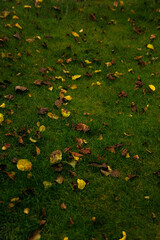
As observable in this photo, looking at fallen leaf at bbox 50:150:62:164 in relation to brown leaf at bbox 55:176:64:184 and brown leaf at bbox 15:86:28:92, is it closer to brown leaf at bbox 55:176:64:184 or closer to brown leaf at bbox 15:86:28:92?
brown leaf at bbox 55:176:64:184

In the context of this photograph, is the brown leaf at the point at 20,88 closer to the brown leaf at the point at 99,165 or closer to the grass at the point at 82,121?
the grass at the point at 82,121

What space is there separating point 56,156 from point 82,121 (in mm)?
756

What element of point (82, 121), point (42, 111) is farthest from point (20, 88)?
point (82, 121)

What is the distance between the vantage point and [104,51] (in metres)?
4.54

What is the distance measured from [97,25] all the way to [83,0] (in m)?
1.18

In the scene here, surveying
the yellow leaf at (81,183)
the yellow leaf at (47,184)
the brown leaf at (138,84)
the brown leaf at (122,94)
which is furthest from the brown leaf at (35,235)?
the brown leaf at (138,84)

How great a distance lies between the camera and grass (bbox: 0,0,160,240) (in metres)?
2.17

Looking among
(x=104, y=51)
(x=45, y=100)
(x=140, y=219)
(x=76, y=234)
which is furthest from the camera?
(x=104, y=51)

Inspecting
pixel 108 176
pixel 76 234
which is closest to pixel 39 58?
pixel 108 176

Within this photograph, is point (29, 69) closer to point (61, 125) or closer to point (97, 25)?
point (61, 125)

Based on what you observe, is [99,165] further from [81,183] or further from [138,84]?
[138,84]

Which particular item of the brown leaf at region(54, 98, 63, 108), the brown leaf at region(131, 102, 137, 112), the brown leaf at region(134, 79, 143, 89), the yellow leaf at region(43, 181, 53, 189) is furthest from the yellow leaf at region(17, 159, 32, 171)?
the brown leaf at region(134, 79, 143, 89)

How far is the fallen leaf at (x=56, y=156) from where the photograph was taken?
258 cm

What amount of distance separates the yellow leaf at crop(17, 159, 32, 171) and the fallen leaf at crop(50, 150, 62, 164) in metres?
0.26
